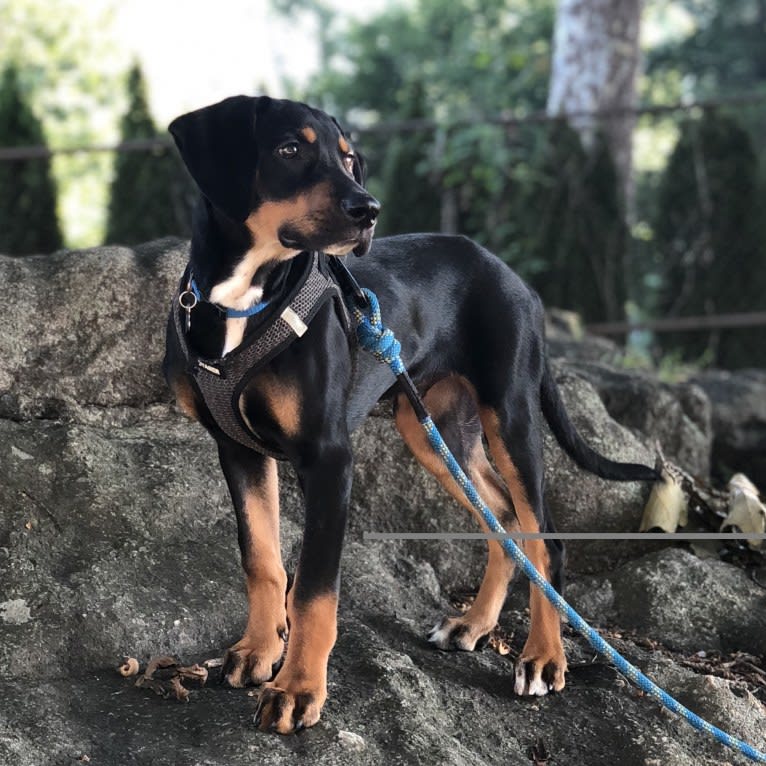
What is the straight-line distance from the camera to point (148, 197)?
11.6 meters

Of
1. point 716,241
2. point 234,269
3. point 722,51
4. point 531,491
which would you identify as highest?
point 722,51

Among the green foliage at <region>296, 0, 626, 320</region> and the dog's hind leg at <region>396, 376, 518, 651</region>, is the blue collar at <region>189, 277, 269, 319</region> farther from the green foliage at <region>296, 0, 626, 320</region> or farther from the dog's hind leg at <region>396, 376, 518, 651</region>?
the green foliage at <region>296, 0, 626, 320</region>

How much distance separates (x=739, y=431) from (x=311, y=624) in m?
5.17

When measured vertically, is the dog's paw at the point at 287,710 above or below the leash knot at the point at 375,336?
below

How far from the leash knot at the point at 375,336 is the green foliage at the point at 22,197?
351 inches

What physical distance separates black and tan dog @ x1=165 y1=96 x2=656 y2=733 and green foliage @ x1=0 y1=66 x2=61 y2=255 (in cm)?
841

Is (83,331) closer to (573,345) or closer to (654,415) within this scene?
(654,415)

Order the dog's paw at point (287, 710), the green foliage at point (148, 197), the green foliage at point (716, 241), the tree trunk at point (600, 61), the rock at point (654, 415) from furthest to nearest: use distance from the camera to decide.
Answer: the tree trunk at point (600, 61) → the green foliage at point (148, 197) → the green foliage at point (716, 241) → the rock at point (654, 415) → the dog's paw at point (287, 710)

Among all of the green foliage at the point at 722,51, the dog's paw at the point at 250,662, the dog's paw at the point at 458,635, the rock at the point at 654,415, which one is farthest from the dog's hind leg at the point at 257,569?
the green foliage at the point at 722,51

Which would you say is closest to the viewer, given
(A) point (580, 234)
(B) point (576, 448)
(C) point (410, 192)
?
(B) point (576, 448)

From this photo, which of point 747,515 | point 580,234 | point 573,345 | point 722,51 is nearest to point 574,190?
point 580,234

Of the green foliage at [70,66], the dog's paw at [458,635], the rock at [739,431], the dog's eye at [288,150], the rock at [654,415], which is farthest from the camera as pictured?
the green foliage at [70,66]

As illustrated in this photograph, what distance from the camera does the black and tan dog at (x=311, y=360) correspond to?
3.26m

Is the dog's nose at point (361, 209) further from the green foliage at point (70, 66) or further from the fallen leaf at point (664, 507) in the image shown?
the green foliage at point (70, 66)
